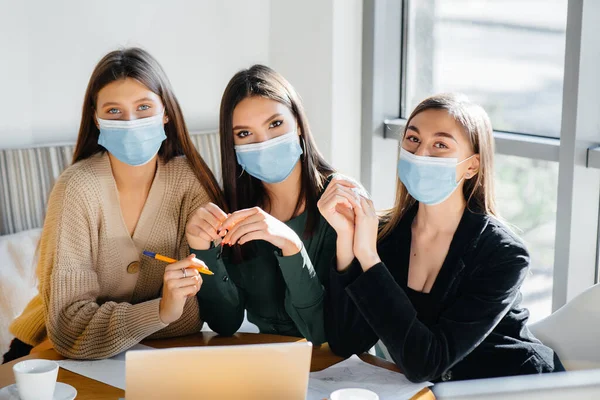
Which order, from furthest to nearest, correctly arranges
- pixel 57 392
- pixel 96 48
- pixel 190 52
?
pixel 190 52 → pixel 96 48 → pixel 57 392

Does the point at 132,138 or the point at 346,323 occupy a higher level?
the point at 132,138

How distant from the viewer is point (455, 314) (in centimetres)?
148

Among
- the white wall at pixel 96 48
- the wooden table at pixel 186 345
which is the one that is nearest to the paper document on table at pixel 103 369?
the wooden table at pixel 186 345

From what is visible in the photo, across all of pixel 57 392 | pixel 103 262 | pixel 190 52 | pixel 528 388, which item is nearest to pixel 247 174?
pixel 103 262

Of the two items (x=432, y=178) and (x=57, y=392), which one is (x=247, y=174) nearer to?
(x=432, y=178)

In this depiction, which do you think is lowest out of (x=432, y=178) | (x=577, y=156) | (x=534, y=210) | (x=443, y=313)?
(x=534, y=210)

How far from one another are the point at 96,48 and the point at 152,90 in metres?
1.12

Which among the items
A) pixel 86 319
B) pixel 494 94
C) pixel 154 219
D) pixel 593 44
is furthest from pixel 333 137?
pixel 86 319

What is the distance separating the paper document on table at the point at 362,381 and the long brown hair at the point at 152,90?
52 centimetres

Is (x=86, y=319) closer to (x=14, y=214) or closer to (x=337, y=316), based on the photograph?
(x=337, y=316)

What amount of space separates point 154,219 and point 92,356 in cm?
35

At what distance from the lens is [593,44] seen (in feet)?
7.95

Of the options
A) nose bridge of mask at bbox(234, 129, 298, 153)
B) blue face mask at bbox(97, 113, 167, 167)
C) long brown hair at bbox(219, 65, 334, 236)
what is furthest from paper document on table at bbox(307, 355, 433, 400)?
blue face mask at bbox(97, 113, 167, 167)

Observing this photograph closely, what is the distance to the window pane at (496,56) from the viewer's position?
2.71 m
